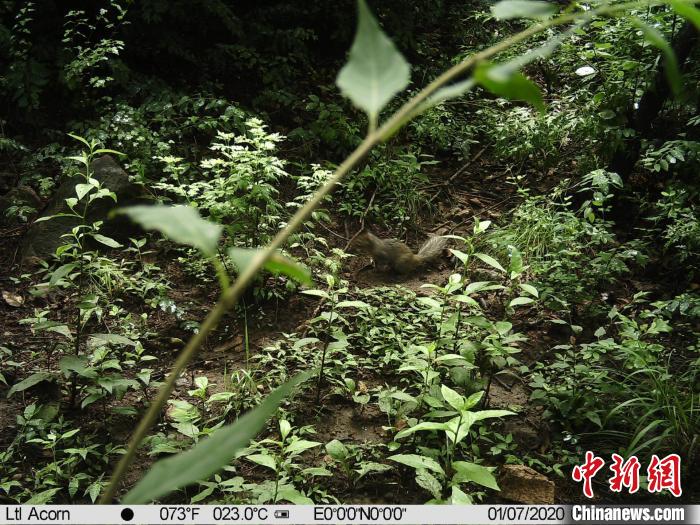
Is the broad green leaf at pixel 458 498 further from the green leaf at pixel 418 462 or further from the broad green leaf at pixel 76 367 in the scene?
the broad green leaf at pixel 76 367

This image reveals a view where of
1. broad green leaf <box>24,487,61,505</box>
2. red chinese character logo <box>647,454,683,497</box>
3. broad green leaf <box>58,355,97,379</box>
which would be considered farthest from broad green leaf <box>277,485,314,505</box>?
red chinese character logo <box>647,454,683,497</box>

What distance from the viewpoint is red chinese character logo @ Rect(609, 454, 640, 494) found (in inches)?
83.8

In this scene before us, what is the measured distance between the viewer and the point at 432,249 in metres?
3.66

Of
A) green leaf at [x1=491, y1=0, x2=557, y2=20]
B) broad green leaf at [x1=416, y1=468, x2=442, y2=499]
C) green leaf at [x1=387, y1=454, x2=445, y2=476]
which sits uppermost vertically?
green leaf at [x1=387, y1=454, x2=445, y2=476]

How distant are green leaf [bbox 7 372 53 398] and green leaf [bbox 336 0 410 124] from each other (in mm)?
2257

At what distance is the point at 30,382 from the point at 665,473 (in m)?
2.37

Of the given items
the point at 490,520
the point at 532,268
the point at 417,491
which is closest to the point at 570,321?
the point at 532,268

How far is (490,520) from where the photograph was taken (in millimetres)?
1661

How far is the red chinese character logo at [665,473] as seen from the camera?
206 cm

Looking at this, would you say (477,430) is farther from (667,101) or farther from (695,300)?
(667,101)

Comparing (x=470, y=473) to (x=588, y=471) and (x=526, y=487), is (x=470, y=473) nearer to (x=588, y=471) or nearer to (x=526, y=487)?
(x=526, y=487)

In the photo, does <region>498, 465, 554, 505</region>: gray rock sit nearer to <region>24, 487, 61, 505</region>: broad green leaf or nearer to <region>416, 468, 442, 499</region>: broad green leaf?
<region>416, 468, 442, 499</region>: broad green leaf

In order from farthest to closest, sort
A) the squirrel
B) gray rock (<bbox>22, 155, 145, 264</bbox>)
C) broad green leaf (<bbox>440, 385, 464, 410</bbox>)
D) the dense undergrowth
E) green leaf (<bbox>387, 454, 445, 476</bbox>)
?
1. the squirrel
2. gray rock (<bbox>22, 155, 145, 264</bbox>)
3. the dense undergrowth
4. broad green leaf (<bbox>440, 385, 464, 410</bbox>)
5. green leaf (<bbox>387, 454, 445, 476</bbox>)

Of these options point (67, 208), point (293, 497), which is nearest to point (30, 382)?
point (293, 497)
